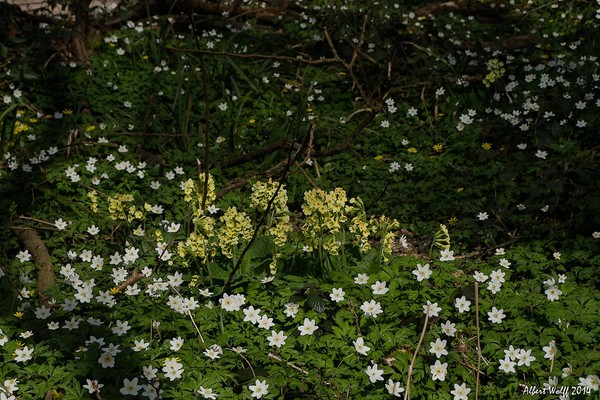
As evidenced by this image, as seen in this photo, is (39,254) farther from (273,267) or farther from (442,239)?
(442,239)

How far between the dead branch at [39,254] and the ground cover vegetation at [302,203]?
0.06 feet

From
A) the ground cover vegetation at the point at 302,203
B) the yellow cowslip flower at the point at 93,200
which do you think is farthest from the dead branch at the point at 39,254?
the yellow cowslip flower at the point at 93,200

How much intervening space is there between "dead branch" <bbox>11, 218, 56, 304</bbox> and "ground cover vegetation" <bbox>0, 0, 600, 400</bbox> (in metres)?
0.02

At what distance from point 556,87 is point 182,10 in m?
3.59

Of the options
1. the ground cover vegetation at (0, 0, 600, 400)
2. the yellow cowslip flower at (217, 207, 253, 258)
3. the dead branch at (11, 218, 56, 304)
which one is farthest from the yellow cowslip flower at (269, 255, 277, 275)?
the dead branch at (11, 218, 56, 304)

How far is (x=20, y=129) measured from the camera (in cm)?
523

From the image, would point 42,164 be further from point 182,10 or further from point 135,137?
point 182,10

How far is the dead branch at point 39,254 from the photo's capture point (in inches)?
149

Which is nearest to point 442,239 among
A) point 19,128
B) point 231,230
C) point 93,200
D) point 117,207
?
point 231,230

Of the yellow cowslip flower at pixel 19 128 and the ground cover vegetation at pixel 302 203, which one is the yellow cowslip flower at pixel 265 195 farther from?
the yellow cowslip flower at pixel 19 128

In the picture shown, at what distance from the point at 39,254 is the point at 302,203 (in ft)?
5.49

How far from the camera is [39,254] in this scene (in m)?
4.06

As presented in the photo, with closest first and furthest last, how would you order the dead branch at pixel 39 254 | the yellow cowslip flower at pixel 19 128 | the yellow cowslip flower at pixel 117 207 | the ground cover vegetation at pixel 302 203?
1. the ground cover vegetation at pixel 302 203
2. the dead branch at pixel 39 254
3. the yellow cowslip flower at pixel 117 207
4. the yellow cowslip flower at pixel 19 128

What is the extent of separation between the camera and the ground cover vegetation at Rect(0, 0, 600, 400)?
323cm
